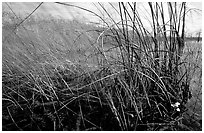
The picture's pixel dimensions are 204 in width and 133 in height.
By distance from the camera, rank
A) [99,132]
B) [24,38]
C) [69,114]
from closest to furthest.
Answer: [99,132], [69,114], [24,38]

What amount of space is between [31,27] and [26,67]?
2.44ft

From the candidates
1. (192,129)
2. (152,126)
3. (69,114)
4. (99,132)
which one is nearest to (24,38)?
(69,114)

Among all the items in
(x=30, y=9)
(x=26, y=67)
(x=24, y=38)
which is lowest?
(x=26, y=67)

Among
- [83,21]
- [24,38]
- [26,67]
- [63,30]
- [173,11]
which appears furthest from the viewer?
[63,30]

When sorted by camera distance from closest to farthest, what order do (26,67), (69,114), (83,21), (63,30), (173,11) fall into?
(69,114)
(173,11)
(26,67)
(83,21)
(63,30)

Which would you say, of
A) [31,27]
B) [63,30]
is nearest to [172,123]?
[63,30]

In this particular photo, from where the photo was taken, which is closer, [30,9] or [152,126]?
[152,126]

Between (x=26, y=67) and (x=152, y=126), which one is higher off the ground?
(x=26, y=67)

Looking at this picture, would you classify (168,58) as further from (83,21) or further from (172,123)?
(83,21)

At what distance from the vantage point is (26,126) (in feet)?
3.50

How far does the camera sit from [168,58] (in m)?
1.21

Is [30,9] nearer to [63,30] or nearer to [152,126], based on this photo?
[63,30]

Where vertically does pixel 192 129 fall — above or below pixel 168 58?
below

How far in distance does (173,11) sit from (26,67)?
3.40ft
